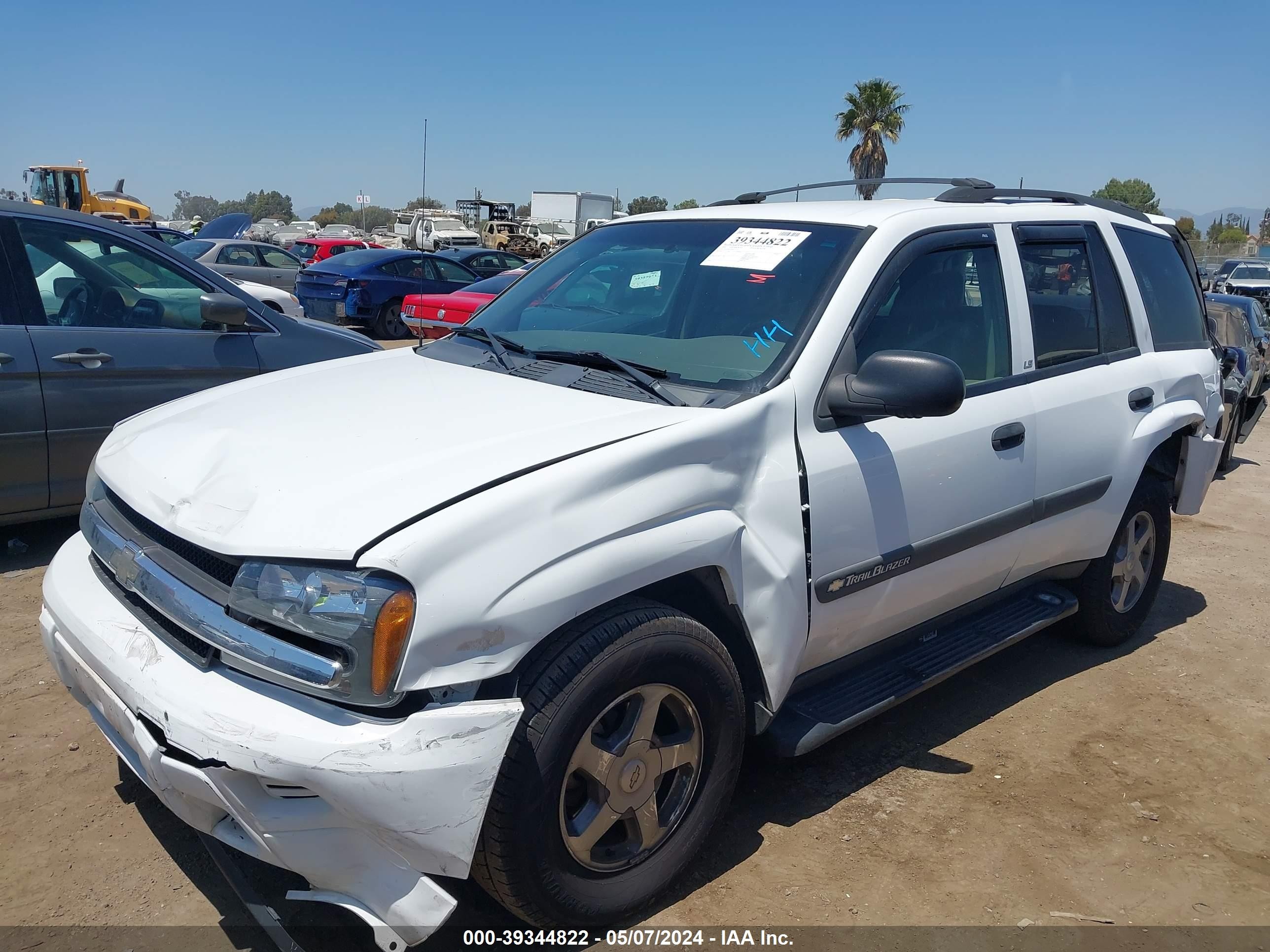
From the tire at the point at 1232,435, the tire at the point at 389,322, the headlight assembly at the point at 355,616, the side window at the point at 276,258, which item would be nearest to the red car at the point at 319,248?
the side window at the point at 276,258

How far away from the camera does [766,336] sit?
9.68 ft

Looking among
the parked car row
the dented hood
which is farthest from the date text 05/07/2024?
the parked car row

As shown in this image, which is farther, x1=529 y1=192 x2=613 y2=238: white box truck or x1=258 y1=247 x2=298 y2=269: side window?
x1=529 y1=192 x2=613 y2=238: white box truck

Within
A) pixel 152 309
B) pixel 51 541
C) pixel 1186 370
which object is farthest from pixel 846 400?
pixel 51 541

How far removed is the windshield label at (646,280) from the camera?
3451 millimetres

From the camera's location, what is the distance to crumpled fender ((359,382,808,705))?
2021mm

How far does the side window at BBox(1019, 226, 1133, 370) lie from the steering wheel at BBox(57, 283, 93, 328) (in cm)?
439

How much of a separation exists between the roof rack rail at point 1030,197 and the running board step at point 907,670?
5.10 feet

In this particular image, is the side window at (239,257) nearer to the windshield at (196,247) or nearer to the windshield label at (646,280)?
the windshield at (196,247)

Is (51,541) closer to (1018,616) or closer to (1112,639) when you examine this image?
(1018,616)

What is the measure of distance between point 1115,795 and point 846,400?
5.79ft

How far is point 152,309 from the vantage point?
5.19 m

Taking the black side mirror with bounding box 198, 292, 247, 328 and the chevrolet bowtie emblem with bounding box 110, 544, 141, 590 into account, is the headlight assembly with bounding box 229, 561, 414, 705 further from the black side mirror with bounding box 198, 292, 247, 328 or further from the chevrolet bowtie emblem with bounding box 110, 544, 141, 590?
the black side mirror with bounding box 198, 292, 247, 328

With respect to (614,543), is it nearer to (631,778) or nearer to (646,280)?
(631,778)
